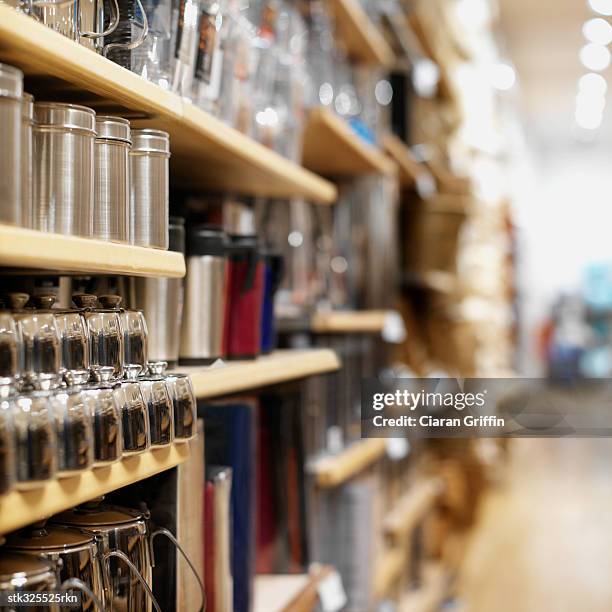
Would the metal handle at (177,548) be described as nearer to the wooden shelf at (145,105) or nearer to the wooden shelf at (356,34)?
the wooden shelf at (145,105)

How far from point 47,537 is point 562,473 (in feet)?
20.7

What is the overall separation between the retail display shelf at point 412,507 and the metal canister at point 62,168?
7.03 feet

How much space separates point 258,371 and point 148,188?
0.49m

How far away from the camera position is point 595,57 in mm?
8242

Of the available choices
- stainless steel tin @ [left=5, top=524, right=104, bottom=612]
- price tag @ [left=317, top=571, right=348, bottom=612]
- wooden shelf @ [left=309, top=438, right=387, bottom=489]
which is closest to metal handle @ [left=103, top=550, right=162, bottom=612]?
stainless steel tin @ [left=5, top=524, right=104, bottom=612]

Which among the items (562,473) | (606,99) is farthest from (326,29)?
(606,99)

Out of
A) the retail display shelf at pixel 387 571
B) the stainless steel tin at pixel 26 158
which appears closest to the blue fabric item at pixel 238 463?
the stainless steel tin at pixel 26 158

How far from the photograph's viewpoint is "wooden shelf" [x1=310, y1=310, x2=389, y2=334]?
2.17 metres

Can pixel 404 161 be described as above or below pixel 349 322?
above

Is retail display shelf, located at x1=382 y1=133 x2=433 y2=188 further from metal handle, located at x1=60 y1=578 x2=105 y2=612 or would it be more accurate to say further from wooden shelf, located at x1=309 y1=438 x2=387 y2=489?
metal handle, located at x1=60 y1=578 x2=105 y2=612

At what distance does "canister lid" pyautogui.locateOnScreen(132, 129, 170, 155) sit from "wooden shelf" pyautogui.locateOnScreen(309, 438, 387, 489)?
115cm

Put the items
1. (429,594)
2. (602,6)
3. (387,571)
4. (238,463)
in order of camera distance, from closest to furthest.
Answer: (238,463) < (387,571) < (429,594) < (602,6)

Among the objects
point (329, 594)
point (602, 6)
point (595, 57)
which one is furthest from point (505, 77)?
point (329, 594)

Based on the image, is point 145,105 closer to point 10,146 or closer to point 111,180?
point 111,180
